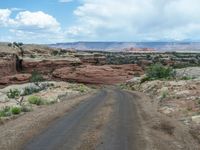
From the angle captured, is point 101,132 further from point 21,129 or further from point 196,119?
point 196,119

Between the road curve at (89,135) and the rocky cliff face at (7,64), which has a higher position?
the road curve at (89,135)

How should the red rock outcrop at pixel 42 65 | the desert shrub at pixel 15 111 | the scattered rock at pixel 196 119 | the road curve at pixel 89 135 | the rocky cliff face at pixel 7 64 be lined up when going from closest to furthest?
1. the road curve at pixel 89 135
2. the scattered rock at pixel 196 119
3. the desert shrub at pixel 15 111
4. the rocky cliff face at pixel 7 64
5. the red rock outcrop at pixel 42 65

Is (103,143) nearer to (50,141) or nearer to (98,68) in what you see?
(50,141)

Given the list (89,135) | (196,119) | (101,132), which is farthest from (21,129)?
(196,119)

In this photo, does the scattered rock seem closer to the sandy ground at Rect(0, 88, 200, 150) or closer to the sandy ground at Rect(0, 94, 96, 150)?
the sandy ground at Rect(0, 88, 200, 150)

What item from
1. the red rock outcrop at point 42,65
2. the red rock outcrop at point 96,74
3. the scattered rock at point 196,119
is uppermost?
the scattered rock at point 196,119

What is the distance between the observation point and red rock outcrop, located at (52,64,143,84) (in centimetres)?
11338

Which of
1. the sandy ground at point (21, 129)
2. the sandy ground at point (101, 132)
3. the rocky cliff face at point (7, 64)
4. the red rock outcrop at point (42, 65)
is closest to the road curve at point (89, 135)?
the sandy ground at point (101, 132)

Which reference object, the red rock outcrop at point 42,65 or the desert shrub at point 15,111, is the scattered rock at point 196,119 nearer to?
the desert shrub at point 15,111

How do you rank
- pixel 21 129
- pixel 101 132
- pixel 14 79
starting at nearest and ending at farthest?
pixel 101 132, pixel 21 129, pixel 14 79

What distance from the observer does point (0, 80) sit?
340ft

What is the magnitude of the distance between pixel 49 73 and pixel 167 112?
90705 millimetres

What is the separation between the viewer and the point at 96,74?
374ft

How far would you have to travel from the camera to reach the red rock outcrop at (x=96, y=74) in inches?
4464
